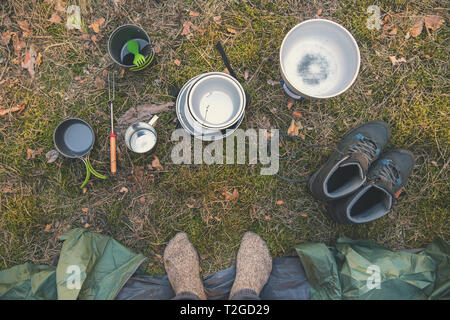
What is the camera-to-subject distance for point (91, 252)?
2.24 m

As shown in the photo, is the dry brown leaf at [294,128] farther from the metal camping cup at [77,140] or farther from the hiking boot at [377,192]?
the metal camping cup at [77,140]

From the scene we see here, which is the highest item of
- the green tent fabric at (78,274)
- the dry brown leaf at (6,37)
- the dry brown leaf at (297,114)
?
the dry brown leaf at (6,37)

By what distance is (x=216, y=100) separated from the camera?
2.51 meters

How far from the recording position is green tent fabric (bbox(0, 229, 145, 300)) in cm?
204

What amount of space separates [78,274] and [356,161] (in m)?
2.32

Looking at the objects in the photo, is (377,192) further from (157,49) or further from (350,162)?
(157,49)

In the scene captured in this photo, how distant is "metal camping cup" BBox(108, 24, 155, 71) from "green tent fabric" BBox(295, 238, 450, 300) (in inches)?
85.4

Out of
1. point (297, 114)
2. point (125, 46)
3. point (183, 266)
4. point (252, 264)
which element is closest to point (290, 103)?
point (297, 114)

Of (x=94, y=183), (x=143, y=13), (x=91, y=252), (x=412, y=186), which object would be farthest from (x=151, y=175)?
(x=412, y=186)

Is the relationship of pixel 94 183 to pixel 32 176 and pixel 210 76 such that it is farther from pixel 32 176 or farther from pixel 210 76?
pixel 210 76

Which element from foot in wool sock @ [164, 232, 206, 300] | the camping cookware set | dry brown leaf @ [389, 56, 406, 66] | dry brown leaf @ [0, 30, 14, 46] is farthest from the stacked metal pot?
dry brown leaf @ [0, 30, 14, 46]

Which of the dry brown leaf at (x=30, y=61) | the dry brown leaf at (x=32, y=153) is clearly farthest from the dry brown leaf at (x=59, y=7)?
the dry brown leaf at (x=32, y=153)

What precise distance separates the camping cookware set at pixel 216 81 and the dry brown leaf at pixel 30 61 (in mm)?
709

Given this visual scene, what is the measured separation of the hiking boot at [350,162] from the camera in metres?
2.38
